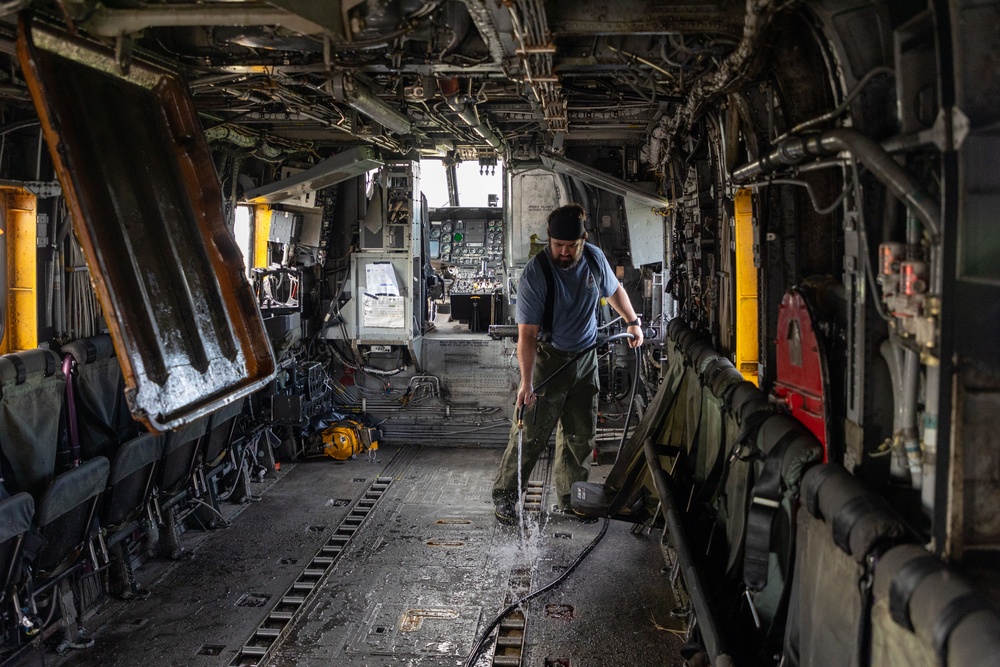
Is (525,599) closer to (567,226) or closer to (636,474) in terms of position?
(636,474)

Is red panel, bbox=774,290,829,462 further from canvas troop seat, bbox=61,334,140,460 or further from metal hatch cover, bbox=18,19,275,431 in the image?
canvas troop seat, bbox=61,334,140,460

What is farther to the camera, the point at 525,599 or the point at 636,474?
the point at 636,474

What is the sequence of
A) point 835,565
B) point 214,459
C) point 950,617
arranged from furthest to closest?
1. point 214,459
2. point 835,565
3. point 950,617

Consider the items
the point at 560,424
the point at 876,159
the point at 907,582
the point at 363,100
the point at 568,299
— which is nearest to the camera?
the point at 907,582

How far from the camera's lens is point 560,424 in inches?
233

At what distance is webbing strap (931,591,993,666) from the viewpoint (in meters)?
1.47

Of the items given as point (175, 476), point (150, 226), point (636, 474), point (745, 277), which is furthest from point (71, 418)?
point (745, 277)

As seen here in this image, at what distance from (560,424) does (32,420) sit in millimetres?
3599

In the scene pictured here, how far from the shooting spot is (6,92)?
4.16 meters

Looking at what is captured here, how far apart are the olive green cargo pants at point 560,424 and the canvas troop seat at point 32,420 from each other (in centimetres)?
304

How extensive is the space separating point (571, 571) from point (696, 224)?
2528 mm

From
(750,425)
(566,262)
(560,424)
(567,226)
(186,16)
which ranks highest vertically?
(186,16)

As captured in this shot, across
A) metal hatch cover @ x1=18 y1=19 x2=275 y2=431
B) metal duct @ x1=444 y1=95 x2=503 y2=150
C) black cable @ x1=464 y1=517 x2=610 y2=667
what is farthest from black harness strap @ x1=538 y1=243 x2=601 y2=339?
metal hatch cover @ x1=18 y1=19 x2=275 y2=431

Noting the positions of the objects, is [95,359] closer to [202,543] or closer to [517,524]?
[202,543]
